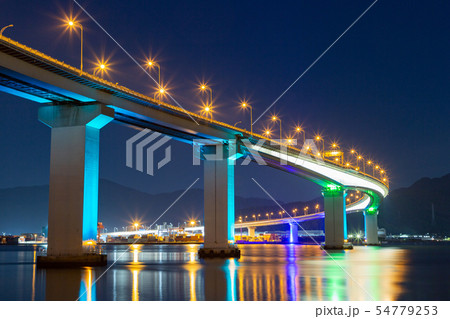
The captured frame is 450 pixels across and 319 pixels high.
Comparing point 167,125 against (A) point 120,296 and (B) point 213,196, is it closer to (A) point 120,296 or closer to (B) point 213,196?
(B) point 213,196

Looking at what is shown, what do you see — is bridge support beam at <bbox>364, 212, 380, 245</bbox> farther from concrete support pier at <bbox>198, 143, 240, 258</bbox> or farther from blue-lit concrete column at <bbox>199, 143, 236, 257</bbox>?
blue-lit concrete column at <bbox>199, 143, 236, 257</bbox>

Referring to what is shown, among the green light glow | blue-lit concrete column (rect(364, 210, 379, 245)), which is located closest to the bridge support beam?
blue-lit concrete column (rect(364, 210, 379, 245))

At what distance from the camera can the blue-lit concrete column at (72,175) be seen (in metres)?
39.3

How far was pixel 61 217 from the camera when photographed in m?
39.6

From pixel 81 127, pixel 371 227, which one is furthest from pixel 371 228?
pixel 81 127

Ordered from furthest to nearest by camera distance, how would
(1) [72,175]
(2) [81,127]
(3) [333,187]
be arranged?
(3) [333,187] < (2) [81,127] < (1) [72,175]

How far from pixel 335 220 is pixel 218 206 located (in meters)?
44.6

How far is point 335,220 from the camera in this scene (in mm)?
100000

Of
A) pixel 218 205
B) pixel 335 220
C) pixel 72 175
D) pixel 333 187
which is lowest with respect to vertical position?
pixel 335 220

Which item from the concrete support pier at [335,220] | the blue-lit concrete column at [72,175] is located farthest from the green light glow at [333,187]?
the blue-lit concrete column at [72,175]

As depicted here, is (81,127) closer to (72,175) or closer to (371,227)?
(72,175)

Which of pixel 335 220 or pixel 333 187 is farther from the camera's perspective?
pixel 333 187

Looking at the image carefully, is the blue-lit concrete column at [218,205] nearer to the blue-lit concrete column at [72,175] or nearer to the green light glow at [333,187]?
the blue-lit concrete column at [72,175]
